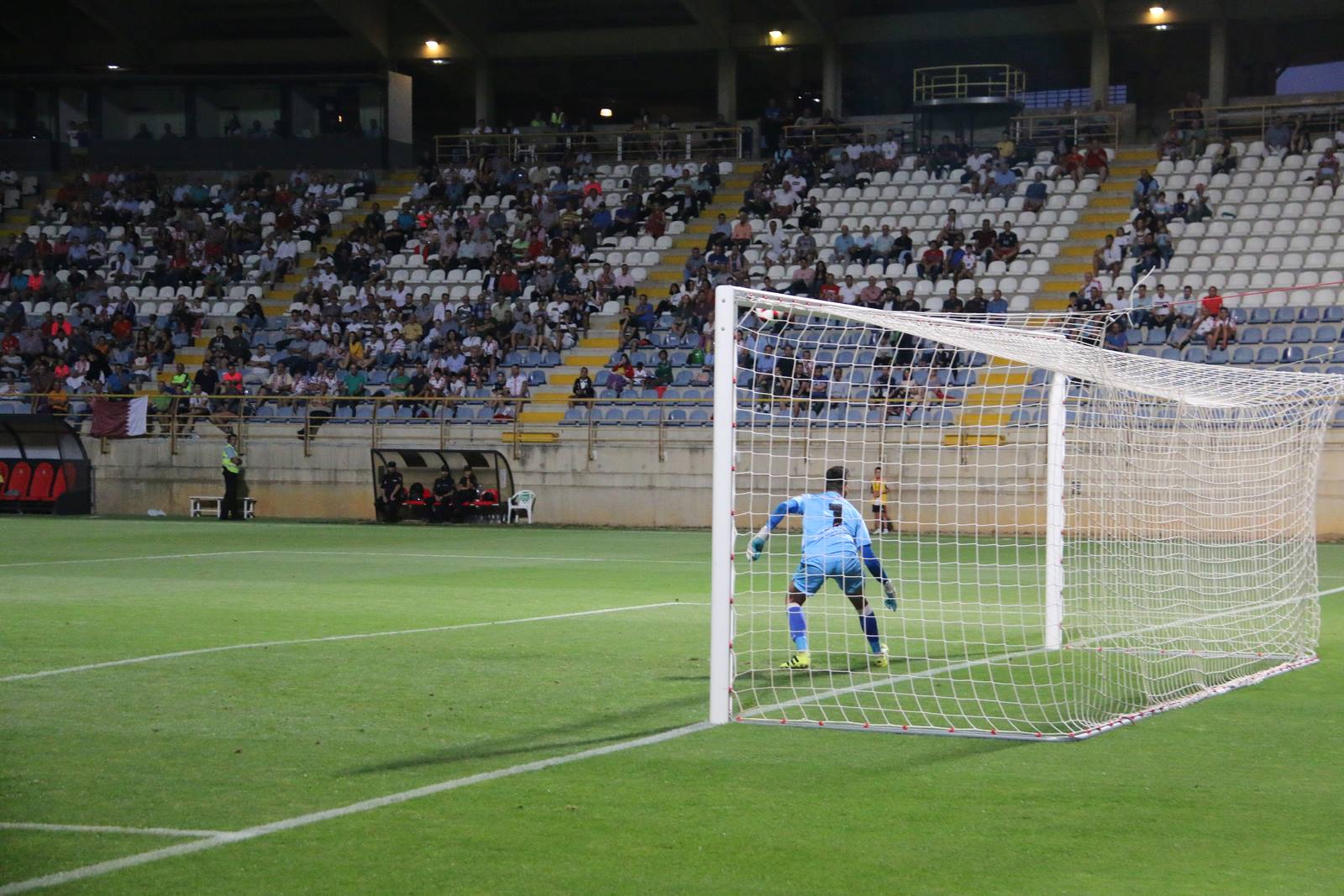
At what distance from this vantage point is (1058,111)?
38500mm

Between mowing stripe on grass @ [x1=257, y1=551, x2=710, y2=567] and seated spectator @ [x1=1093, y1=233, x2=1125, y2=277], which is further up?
seated spectator @ [x1=1093, y1=233, x2=1125, y2=277]

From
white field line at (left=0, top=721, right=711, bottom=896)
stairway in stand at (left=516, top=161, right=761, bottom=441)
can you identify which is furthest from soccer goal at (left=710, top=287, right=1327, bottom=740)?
stairway in stand at (left=516, top=161, right=761, bottom=441)

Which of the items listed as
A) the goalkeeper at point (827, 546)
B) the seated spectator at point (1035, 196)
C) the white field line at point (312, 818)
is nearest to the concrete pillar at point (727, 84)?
the seated spectator at point (1035, 196)

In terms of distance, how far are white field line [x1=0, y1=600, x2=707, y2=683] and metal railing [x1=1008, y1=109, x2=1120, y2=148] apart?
80.3ft

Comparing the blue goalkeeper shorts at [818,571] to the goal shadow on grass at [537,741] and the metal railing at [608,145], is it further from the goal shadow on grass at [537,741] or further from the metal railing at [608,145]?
the metal railing at [608,145]

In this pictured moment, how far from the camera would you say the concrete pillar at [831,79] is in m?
41.8

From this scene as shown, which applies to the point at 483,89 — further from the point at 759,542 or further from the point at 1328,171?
the point at 759,542

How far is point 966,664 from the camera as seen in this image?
1176 cm

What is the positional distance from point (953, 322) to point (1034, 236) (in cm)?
2508

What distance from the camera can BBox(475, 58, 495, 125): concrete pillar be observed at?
45.0 metres

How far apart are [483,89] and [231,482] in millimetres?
16956

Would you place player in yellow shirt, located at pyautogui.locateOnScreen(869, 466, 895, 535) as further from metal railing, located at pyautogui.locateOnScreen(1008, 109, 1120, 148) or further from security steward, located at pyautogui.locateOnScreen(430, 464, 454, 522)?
metal railing, located at pyautogui.locateOnScreen(1008, 109, 1120, 148)

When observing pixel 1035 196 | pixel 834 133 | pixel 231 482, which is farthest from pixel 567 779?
pixel 834 133

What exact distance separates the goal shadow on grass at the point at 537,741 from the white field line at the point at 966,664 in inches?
24.0
